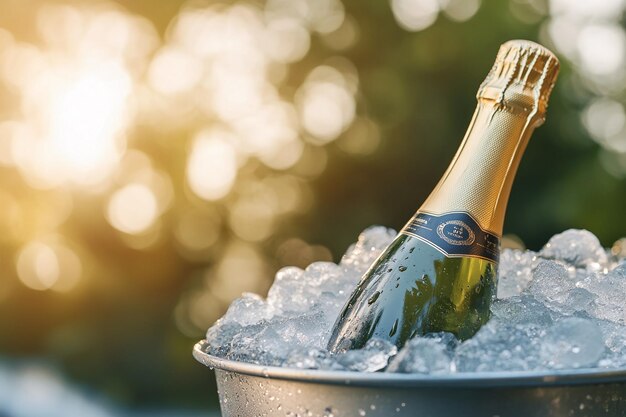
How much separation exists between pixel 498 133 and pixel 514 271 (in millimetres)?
238

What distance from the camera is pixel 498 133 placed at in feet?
3.20

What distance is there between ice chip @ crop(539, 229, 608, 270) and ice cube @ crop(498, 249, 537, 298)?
9 centimetres

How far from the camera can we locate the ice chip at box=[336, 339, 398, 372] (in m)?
0.64

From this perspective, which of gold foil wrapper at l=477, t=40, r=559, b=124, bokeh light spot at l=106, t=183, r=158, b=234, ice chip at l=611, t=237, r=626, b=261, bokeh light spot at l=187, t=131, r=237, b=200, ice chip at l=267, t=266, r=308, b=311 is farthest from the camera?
bokeh light spot at l=106, t=183, r=158, b=234

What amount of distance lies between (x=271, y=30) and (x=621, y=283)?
3.49 m

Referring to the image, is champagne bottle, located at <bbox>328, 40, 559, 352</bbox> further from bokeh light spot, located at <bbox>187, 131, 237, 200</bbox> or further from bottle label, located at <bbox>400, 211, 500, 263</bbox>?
bokeh light spot, located at <bbox>187, 131, 237, 200</bbox>

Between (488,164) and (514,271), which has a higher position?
(488,164)

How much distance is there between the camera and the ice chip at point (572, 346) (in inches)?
24.0

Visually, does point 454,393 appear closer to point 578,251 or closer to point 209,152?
point 578,251

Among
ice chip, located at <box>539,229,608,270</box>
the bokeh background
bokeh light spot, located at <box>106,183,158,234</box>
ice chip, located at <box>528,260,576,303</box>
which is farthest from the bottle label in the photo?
bokeh light spot, located at <box>106,183,158,234</box>

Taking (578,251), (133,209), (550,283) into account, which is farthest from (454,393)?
(133,209)

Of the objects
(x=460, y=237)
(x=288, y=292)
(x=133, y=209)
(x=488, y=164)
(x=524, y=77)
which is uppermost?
(x=524, y=77)

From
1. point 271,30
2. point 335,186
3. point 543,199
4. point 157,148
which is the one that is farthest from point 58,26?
point 543,199

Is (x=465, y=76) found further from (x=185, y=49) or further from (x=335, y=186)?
(x=185, y=49)
